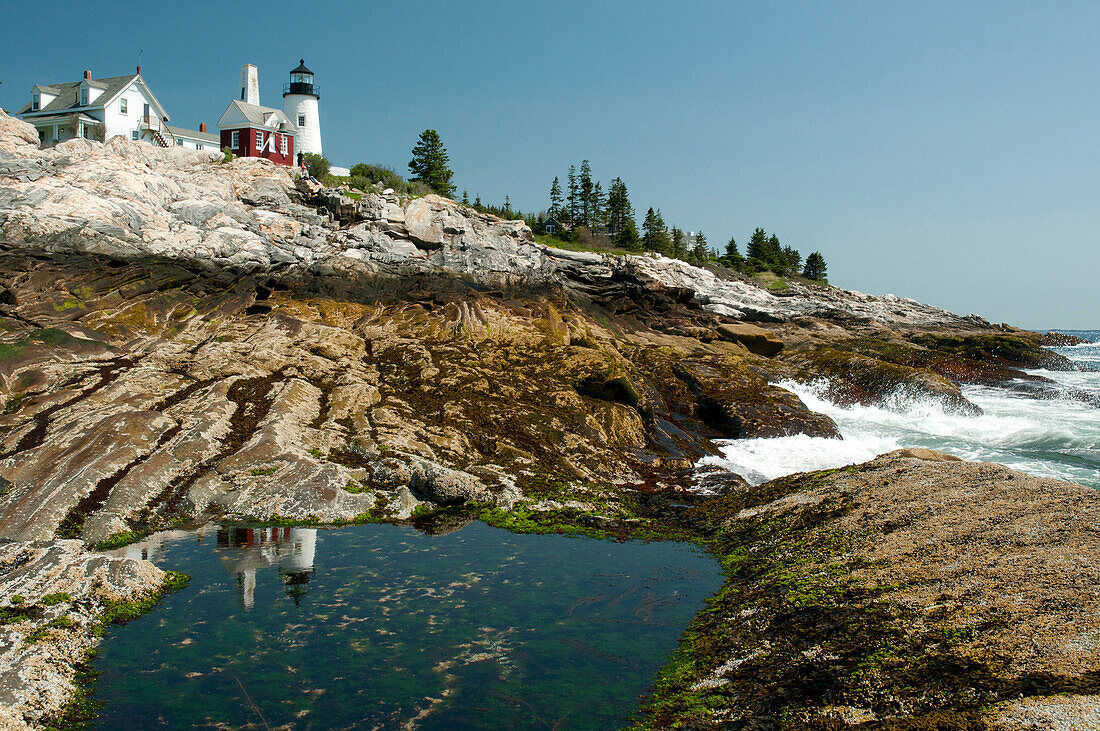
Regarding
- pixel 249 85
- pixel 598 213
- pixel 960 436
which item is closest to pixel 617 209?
pixel 598 213

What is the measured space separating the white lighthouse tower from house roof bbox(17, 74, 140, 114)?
43.2ft

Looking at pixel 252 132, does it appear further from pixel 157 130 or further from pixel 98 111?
pixel 98 111

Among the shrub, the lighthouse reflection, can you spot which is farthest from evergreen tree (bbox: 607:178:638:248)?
the lighthouse reflection

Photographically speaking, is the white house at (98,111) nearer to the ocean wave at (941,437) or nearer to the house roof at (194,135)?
the house roof at (194,135)

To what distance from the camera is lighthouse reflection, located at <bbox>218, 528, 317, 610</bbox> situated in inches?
478

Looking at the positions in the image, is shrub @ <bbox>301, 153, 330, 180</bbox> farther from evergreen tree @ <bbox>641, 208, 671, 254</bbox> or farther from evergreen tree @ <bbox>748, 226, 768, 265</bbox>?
evergreen tree @ <bbox>748, 226, 768, 265</bbox>

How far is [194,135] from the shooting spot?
61.8 m

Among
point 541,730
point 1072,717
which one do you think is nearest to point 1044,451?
point 1072,717

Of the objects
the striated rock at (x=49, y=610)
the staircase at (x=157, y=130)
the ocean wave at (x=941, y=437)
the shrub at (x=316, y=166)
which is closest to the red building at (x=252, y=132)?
the shrub at (x=316, y=166)

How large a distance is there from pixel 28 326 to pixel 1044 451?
126 ft

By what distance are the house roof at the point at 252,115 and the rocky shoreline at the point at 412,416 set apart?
13.2 meters

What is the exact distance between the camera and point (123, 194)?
35000 millimetres

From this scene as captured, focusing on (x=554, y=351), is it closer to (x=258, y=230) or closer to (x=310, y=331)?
(x=310, y=331)

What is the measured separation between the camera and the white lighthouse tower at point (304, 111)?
6513 cm
